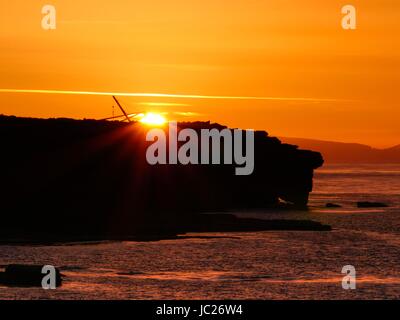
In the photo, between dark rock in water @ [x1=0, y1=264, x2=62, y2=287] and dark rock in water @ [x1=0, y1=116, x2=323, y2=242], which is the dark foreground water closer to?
dark rock in water @ [x1=0, y1=264, x2=62, y2=287]

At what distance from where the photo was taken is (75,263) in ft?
162

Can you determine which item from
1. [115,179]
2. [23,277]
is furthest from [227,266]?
[115,179]

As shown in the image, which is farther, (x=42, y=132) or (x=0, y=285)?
(x=42, y=132)

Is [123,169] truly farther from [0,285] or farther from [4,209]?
[0,285]

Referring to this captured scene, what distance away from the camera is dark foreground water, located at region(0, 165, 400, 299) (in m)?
39.9

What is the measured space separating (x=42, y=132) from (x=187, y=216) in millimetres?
32610

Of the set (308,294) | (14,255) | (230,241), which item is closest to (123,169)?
(230,241)

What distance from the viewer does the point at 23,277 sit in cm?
4000

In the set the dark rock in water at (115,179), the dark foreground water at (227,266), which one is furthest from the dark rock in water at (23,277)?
the dark rock in water at (115,179)

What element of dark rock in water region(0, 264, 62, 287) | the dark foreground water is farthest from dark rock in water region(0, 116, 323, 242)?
dark rock in water region(0, 264, 62, 287)

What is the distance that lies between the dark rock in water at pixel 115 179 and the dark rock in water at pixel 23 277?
3212 centimetres

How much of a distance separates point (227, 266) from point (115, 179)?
64368mm

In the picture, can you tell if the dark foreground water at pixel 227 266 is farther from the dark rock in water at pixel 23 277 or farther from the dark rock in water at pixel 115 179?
the dark rock in water at pixel 115 179

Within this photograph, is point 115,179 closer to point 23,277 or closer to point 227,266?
point 227,266
